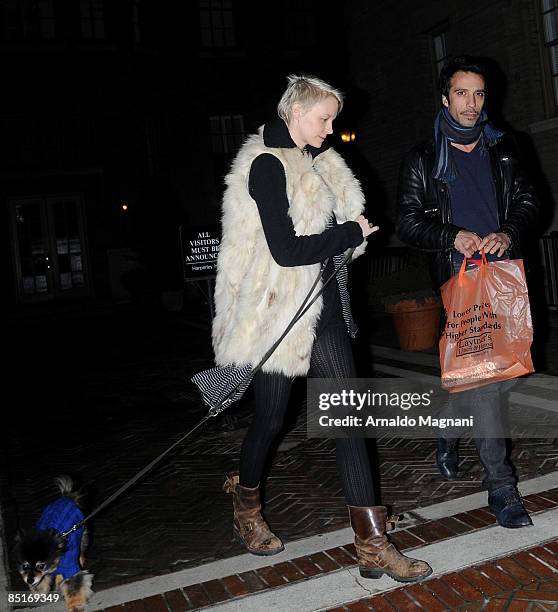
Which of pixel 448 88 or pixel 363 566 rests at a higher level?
pixel 448 88

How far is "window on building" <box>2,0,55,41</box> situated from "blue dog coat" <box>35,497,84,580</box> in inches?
814

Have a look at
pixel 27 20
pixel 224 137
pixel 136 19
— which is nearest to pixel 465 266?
pixel 224 137

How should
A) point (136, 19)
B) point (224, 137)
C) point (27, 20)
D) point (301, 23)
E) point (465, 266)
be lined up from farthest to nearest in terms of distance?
point (301, 23), point (224, 137), point (136, 19), point (27, 20), point (465, 266)

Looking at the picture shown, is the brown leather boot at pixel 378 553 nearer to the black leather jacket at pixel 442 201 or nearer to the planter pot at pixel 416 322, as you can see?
the black leather jacket at pixel 442 201

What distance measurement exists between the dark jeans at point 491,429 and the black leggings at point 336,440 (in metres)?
0.76

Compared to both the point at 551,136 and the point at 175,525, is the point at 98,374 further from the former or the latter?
the point at 551,136

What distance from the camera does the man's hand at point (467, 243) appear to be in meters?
3.45

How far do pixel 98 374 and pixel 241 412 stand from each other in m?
3.57

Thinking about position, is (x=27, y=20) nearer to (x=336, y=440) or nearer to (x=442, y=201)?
(x=442, y=201)

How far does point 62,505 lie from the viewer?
305cm

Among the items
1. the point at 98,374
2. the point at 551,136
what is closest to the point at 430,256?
the point at 98,374

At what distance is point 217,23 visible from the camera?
2273cm

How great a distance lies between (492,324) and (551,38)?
9.85 metres

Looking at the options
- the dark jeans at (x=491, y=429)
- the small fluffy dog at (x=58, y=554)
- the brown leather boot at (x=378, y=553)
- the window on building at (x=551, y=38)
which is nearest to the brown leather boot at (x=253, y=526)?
the brown leather boot at (x=378, y=553)
